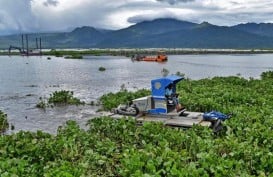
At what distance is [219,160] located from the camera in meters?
12.3

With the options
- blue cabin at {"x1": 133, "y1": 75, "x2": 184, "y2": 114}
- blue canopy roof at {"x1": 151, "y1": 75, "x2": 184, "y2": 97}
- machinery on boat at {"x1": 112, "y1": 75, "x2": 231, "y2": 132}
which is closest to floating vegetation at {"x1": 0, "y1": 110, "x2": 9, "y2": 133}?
machinery on boat at {"x1": 112, "y1": 75, "x2": 231, "y2": 132}

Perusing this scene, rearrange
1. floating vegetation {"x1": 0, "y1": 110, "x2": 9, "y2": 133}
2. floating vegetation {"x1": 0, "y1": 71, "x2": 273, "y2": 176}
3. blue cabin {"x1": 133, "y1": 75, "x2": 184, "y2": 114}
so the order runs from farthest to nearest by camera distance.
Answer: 1. floating vegetation {"x1": 0, "y1": 110, "x2": 9, "y2": 133}
2. blue cabin {"x1": 133, "y1": 75, "x2": 184, "y2": 114}
3. floating vegetation {"x1": 0, "y1": 71, "x2": 273, "y2": 176}

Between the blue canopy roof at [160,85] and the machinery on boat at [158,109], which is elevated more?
the blue canopy roof at [160,85]

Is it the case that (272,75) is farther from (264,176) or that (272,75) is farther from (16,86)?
(264,176)

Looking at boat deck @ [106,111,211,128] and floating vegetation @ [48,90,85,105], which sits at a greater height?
boat deck @ [106,111,211,128]

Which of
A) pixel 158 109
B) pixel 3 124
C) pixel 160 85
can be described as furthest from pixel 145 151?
pixel 3 124

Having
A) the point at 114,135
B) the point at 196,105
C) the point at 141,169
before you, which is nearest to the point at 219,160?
the point at 141,169

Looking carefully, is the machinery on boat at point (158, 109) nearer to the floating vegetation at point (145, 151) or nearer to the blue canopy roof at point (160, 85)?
the blue canopy roof at point (160, 85)

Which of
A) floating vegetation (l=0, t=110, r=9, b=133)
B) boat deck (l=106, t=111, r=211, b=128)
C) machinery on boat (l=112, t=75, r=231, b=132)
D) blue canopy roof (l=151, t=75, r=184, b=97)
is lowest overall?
floating vegetation (l=0, t=110, r=9, b=133)

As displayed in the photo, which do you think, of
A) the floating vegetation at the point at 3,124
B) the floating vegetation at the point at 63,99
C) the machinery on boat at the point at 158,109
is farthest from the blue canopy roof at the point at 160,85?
the floating vegetation at the point at 63,99

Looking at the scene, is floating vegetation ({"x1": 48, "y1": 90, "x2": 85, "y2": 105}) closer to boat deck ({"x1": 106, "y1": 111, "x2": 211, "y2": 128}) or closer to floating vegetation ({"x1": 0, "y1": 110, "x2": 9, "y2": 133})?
floating vegetation ({"x1": 0, "y1": 110, "x2": 9, "y2": 133})

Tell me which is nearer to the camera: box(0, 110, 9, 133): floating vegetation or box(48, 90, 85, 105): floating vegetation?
box(0, 110, 9, 133): floating vegetation

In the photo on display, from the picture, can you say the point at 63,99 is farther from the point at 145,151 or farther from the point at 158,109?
the point at 145,151

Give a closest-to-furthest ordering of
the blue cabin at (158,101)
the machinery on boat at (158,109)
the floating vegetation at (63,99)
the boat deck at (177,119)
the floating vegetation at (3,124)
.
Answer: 1. the boat deck at (177,119)
2. the machinery on boat at (158,109)
3. the blue cabin at (158,101)
4. the floating vegetation at (3,124)
5. the floating vegetation at (63,99)
